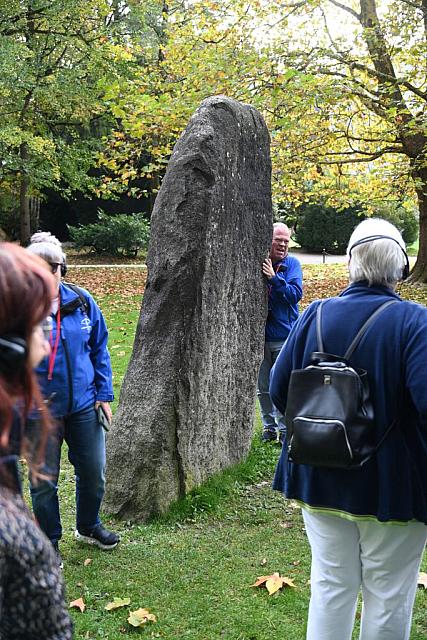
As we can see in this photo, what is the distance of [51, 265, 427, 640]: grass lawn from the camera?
3590 millimetres

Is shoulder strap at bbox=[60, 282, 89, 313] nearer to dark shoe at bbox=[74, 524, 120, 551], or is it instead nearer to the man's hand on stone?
dark shoe at bbox=[74, 524, 120, 551]

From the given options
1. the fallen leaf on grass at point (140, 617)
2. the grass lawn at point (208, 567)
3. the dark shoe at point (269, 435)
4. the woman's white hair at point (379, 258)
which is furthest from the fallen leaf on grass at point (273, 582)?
the dark shoe at point (269, 435)

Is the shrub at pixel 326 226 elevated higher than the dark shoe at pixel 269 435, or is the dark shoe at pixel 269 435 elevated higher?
the shrub at pixel 326 226

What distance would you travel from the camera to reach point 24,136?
19.0 metres

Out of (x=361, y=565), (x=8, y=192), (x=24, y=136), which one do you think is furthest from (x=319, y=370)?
(x=8, y=192)

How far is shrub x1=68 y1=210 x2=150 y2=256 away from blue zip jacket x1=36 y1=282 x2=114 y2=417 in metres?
19.7

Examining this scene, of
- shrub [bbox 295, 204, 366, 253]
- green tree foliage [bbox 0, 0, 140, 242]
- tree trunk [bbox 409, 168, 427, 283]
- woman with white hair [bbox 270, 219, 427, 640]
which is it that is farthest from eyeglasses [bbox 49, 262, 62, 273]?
shrub [bbox 295, 204, 366, 253]

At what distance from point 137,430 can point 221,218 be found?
174 cm

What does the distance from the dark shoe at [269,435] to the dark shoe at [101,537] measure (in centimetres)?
235

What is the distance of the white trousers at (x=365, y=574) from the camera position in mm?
2660

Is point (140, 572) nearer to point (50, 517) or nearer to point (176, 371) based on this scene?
point (50, 517)

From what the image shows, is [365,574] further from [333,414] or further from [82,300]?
[82,300]

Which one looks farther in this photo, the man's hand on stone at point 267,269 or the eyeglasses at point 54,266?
the man's hand on stone at point 267,269

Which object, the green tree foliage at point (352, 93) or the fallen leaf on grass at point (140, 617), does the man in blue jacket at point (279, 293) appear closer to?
the fallen leaf on grass at point (140, 617)
